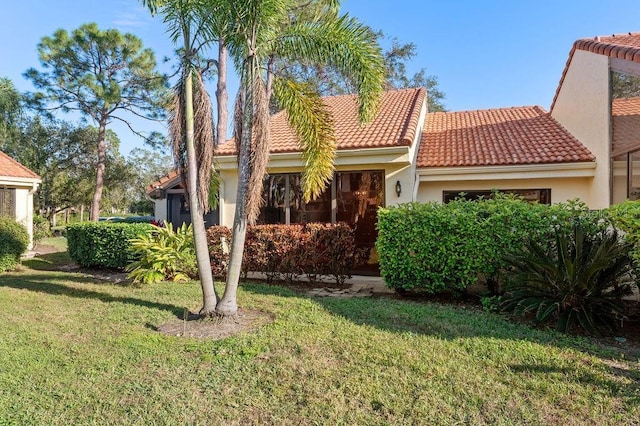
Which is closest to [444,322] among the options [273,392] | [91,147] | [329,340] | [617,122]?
[329,340]

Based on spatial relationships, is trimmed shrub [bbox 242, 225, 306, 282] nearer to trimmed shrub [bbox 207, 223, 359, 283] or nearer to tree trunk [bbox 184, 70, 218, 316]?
trimmed shrub [bbox 207, 223, 359, 283]

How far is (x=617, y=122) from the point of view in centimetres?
876

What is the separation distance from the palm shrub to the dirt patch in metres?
4.68

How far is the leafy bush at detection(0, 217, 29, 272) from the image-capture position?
11719mm

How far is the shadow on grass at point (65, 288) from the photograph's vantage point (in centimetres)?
756

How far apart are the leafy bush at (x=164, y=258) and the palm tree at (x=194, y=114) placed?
3.61 meters

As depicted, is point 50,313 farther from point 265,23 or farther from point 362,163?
point 362,163

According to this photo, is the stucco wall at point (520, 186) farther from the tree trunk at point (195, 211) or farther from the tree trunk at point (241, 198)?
the tree trunk at point (195, 211)

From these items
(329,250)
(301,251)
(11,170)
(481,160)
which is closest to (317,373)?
(329,250)

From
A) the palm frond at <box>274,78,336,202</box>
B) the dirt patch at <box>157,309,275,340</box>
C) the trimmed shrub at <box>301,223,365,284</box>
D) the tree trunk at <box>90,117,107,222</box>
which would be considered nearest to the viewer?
the dirt patch at <box>157,309,275,340</box>

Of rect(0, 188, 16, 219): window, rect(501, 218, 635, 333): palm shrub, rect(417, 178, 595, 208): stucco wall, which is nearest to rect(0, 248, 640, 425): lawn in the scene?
rect(501, 218, 635, 333): palm shrub

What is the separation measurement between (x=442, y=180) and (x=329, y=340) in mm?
7513

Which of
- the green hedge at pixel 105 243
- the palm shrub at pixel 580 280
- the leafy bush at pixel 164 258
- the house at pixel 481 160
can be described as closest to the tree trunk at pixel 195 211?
the leafy bush at pixel 164 258

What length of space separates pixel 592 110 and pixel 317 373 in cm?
1086
